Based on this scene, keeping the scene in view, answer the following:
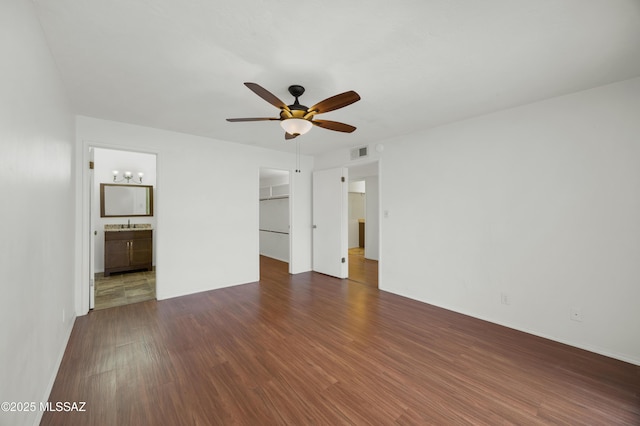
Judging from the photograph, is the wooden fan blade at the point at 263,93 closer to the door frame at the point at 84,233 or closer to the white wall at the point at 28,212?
the white wall at the point at 28,212

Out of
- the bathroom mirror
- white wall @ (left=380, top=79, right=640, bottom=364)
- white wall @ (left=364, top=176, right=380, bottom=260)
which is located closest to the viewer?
white wall @ (left=380, top=79, right=640, bottom=364)

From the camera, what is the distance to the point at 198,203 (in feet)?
13.6

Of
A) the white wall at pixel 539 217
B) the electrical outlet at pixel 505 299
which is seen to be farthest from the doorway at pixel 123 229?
the electrical outlet at pixel 505 299

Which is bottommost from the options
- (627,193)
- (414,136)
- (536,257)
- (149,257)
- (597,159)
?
(149,257)

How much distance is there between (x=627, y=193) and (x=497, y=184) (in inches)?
39.7

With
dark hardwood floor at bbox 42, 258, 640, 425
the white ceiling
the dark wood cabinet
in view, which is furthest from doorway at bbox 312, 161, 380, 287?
the dark wood cabinet

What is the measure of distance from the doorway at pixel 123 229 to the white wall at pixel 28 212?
256 centimetres

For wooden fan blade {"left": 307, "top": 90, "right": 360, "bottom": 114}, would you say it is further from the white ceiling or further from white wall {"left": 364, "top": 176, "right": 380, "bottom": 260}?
white wall {"left": 364, "top": 176, "right": 380, "bottom": 260}

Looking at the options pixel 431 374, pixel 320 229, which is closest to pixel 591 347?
pixel 431 374

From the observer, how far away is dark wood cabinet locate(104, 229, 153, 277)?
4926mm

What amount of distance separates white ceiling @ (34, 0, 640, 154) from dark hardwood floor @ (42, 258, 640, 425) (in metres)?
2.53

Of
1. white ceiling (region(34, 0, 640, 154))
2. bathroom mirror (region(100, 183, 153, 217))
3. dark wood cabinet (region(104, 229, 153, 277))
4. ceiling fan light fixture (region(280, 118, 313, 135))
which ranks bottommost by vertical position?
dark wood cabinet (region(104, 229, 153, 277))

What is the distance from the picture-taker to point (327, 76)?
7.39ft

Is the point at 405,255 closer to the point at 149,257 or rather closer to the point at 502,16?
the point at 502,16
